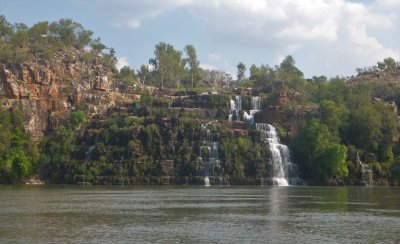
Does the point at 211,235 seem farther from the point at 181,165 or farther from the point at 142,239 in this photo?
the point at 181,165

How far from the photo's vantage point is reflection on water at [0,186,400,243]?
38.1m

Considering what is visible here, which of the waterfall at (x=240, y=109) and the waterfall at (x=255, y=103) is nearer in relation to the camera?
the waterfall at (x=240, y=109)

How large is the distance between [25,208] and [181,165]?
58943 millimetres

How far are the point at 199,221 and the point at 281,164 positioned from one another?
69539 mm

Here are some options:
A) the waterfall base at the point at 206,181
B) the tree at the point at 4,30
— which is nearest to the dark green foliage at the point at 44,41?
the tree at the point at 4,30

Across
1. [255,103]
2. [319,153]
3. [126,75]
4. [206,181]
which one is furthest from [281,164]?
[126,75]

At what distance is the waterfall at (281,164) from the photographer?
11250 centimetres

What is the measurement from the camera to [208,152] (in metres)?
115

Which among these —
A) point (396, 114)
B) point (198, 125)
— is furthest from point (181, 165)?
point (396, 114)

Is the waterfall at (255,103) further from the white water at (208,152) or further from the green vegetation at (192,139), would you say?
the white water at (208,152)

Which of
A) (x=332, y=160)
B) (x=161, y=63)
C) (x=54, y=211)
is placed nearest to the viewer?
(x=54, y=211)

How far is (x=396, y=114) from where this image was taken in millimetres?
128375

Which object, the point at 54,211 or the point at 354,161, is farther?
the point at 354,161

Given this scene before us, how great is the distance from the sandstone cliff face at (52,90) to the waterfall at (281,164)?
42.8m
